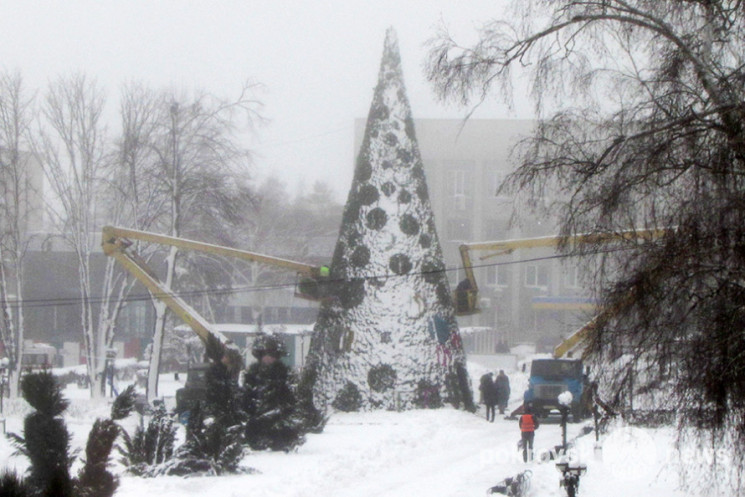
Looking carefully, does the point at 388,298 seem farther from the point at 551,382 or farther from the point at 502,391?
the point at 551,382

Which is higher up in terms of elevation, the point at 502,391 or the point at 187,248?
the point at 187,248

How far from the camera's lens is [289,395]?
20.7 metres

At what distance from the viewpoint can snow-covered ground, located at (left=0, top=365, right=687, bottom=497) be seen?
1548cm

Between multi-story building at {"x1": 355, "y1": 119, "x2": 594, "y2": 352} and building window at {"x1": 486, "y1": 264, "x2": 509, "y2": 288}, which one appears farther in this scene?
building window at {"x1": 486, "y1": 264, "x2": 509, "y2": 288}

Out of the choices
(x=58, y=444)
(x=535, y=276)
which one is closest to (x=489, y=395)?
(x=58, y=444)

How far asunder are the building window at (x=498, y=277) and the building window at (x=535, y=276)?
1.39 metres

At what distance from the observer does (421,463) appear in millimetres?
19438

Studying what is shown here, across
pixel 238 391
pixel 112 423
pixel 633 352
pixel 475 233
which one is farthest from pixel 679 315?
pixel 475 233

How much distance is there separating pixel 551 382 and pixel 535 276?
1481 inches

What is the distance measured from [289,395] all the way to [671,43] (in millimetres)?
12210

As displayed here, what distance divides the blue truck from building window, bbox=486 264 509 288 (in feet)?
117

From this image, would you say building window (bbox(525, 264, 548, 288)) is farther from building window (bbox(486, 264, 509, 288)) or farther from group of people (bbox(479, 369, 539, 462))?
group of people (bbox(479, 369, 539, 462))

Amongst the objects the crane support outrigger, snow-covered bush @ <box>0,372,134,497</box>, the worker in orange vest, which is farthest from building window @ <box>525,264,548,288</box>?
snow-covered bush @ <box>0,372,134,497</box>

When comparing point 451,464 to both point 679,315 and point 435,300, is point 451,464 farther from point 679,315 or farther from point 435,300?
point 679,315
